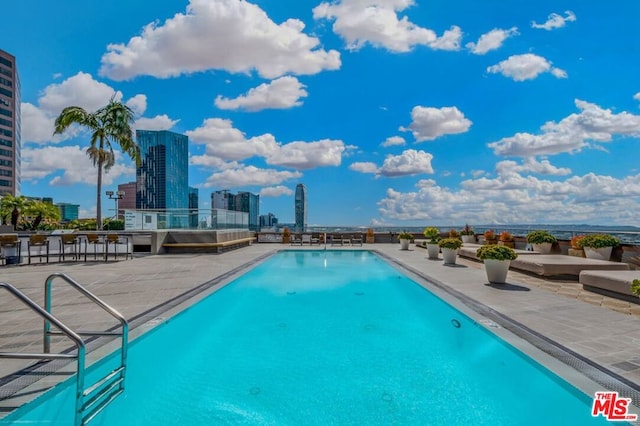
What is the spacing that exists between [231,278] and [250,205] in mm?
16665

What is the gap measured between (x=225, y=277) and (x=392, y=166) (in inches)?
745

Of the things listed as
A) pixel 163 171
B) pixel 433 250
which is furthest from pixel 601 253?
pixel 163 171

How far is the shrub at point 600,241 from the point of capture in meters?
8.73

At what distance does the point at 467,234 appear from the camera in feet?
55.9

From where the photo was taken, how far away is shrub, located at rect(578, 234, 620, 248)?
28.6 feet

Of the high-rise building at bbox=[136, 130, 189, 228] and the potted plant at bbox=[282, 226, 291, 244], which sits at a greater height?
the high-rise building at bbox=[136, 130, 189, 228]

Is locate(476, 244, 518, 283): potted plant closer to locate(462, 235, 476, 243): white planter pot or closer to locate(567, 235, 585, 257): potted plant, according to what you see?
locate(567, 235, 585, 257): potted plant

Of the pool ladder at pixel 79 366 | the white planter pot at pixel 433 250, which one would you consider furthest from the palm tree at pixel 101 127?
the pool ladder at pixel 79 366

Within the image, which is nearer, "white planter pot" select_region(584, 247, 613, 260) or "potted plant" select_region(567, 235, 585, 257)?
"white planter pot" select_region(584, 247, 613, 260)

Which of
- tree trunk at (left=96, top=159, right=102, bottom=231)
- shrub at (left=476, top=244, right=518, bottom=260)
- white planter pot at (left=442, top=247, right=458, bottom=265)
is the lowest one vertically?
white planter pot at (left=442, top=247, right=458, bottom=265)

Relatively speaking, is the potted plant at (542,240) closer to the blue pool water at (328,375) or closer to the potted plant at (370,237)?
the blue pool water at (328,375)

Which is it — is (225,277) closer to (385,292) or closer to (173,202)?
(385,292)

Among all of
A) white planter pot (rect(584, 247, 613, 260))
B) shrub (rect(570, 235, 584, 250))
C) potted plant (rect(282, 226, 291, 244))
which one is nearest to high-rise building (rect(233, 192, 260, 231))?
potted plant (rect(282, 226, 291, 244))

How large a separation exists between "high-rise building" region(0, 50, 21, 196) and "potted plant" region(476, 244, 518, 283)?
92458mm
